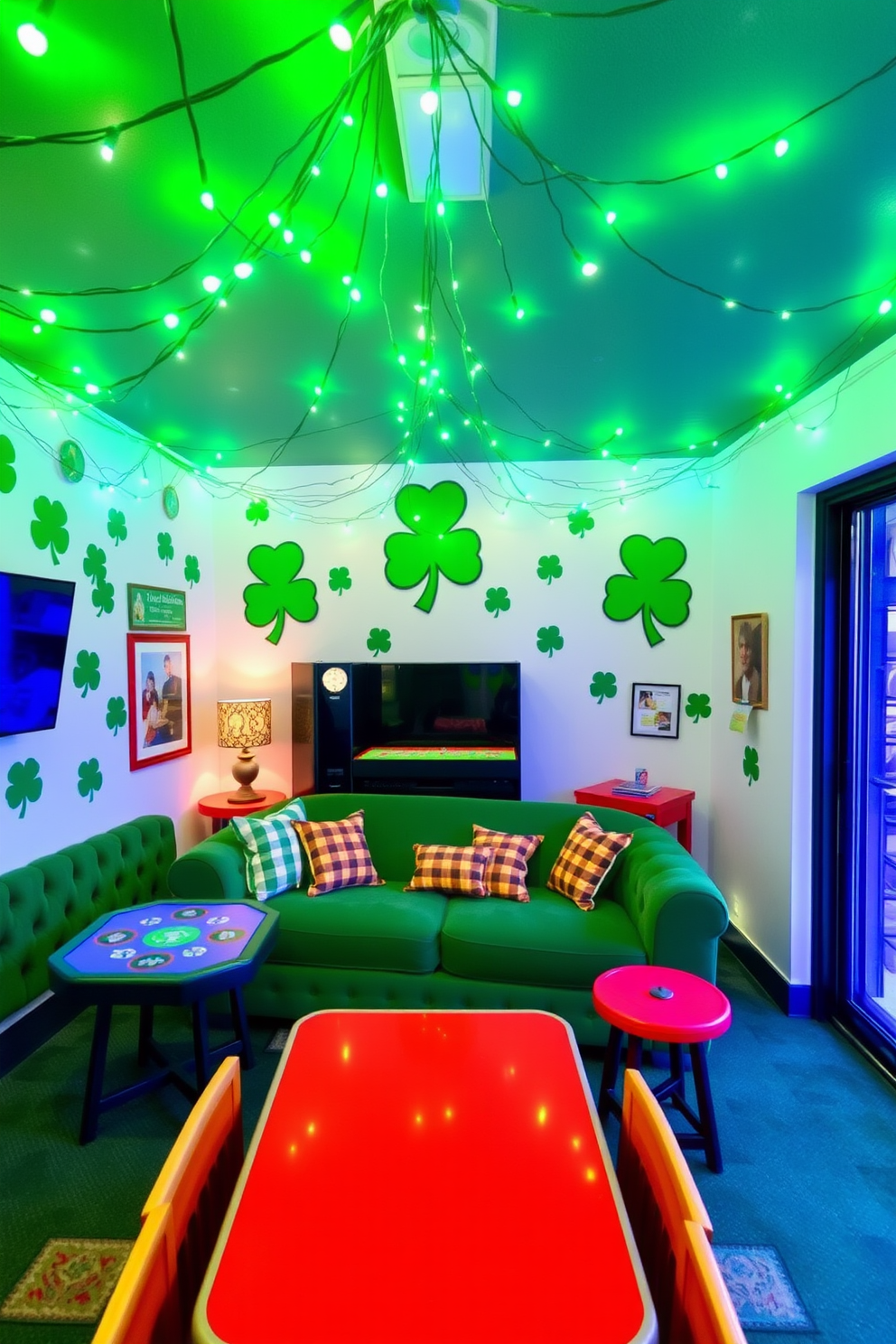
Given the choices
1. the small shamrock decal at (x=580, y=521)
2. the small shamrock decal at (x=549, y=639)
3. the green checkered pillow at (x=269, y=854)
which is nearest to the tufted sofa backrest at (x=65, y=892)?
the green checkered pillow at (x=269, y=854)

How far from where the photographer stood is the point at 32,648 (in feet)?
8.81

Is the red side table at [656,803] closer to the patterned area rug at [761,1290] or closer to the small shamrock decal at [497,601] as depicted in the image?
the small shamrock decal at [497,601]

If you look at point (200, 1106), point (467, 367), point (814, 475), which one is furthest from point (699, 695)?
point (200, 1106)

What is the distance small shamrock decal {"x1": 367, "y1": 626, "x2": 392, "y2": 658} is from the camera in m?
4.45

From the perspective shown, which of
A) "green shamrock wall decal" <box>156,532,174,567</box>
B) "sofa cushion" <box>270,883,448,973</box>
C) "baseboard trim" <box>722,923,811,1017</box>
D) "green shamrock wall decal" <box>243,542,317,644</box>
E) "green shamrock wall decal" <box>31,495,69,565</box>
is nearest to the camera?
"sofa cushion" <box>270,883,448,973</box>

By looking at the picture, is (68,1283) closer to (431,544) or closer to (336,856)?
(336,856)

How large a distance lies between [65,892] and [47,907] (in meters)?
0.11

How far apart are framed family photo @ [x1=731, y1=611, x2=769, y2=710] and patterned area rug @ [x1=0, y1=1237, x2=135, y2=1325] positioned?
324 centimetres

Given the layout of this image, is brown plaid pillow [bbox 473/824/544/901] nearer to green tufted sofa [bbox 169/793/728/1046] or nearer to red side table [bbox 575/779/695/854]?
green tufted sofa [bbox 169/793/728/1046]

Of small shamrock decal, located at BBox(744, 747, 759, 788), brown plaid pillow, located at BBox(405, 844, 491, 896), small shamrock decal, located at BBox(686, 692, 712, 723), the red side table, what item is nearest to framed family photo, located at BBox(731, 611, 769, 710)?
small shamrock decal, located at BBox(744, 747, 759, 788)

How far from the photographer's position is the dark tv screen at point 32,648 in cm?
256

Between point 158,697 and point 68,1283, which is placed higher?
point 158,697

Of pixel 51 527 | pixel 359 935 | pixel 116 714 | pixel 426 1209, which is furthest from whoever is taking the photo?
pixel 116 714

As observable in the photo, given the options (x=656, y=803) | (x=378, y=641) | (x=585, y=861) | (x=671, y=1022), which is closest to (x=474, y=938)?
(x=585, y=861)
